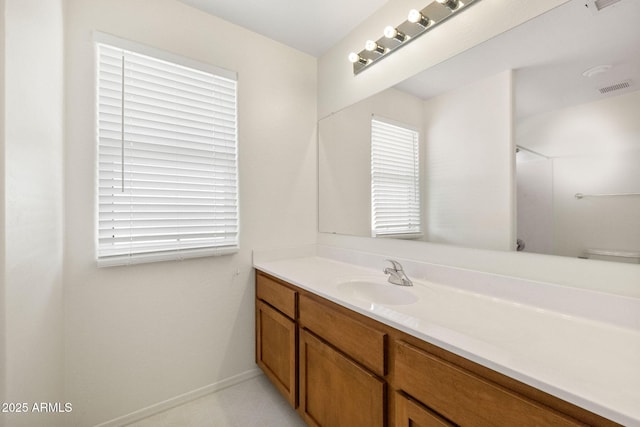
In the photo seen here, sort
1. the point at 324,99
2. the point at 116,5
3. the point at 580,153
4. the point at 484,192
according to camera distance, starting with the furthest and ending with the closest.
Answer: the point at 324,99 → the point at 116,5 → the point at 484,192 → the point at 580,153

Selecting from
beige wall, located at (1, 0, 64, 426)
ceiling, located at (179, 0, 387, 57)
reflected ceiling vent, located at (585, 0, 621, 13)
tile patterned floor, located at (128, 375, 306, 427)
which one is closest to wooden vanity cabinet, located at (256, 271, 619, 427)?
tile patterned floor, located at (128, 375, 306, 427)

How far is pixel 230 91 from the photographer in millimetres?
1805

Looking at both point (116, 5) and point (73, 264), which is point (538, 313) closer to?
point (73, 264)

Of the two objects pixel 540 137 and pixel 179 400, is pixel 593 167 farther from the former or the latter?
pixel 179 400

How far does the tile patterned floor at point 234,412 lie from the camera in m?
1.49

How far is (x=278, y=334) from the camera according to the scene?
1594 millimetres

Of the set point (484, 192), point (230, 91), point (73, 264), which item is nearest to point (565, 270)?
point (484, 192)

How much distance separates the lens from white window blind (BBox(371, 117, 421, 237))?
1.56 metres

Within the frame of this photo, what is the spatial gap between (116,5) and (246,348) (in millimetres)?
2184

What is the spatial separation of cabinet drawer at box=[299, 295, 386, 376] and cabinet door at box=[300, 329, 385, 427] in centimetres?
4

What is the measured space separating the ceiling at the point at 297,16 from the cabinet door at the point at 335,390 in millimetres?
1911

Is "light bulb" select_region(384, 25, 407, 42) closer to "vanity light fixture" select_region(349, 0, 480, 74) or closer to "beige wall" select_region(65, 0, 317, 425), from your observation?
"vanity light fixture" select_region(349, 0, 480, 74)

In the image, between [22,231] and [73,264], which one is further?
[73,264]

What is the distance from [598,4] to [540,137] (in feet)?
1.48
